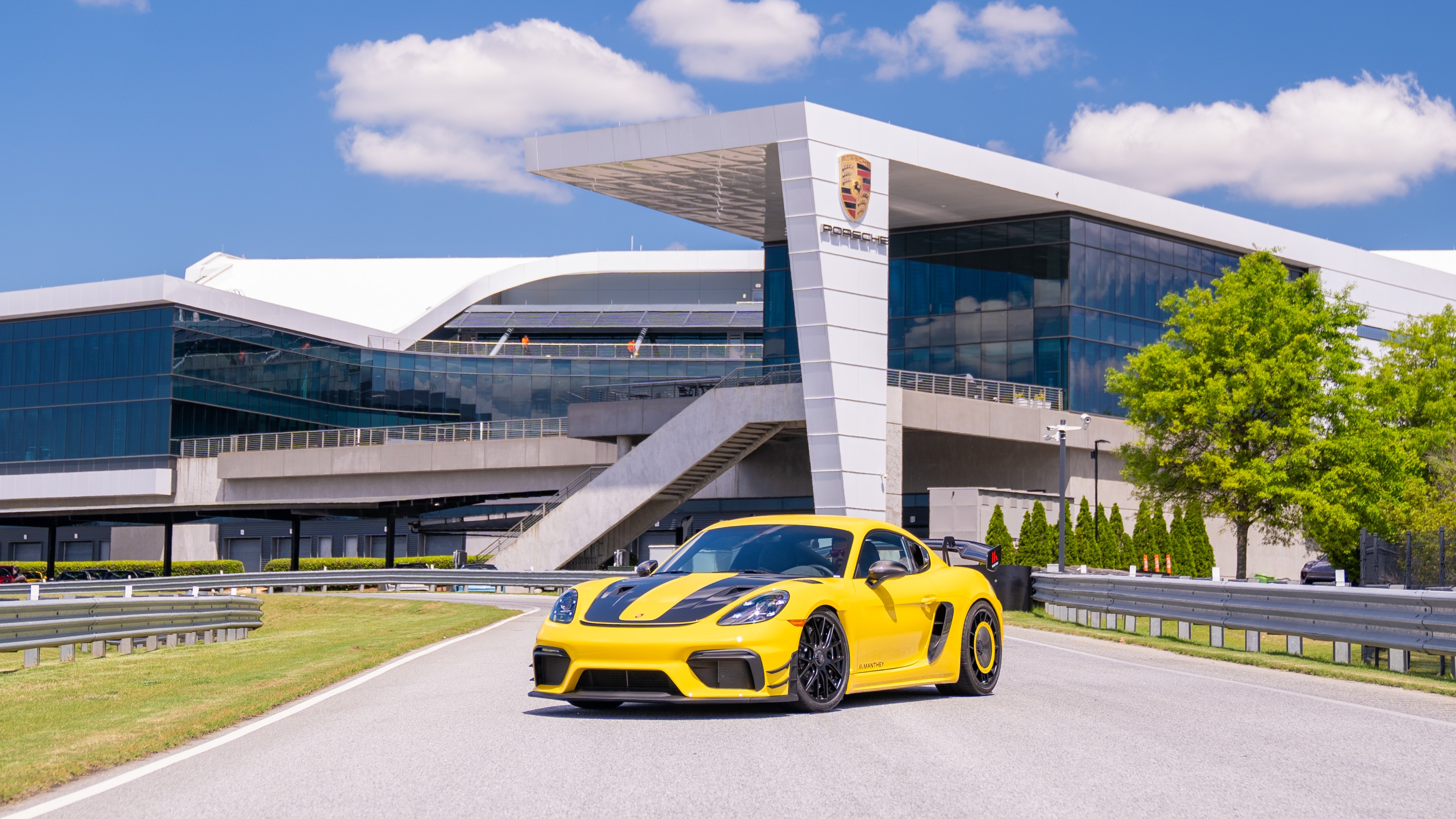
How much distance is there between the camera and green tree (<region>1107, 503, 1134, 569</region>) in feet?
152

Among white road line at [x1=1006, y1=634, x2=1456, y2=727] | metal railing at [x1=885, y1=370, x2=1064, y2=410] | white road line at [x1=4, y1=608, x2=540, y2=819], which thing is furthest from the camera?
metal railing at [x1=885, y1=370, x2=1064, y2=410]

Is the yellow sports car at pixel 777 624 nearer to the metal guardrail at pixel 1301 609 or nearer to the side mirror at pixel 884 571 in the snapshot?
the side mirror at pixel 884 571

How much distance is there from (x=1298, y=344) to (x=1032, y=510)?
29.9ft

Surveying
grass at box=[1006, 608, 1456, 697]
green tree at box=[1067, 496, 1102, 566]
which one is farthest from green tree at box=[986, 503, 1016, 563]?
grass at box=[1006, 608, 1456, 697]

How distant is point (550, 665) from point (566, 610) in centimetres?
46

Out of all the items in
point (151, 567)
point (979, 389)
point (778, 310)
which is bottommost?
point (151, 567)

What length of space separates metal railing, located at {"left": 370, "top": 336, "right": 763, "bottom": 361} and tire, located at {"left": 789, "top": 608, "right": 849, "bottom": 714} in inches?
2588

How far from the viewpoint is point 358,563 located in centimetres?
6141

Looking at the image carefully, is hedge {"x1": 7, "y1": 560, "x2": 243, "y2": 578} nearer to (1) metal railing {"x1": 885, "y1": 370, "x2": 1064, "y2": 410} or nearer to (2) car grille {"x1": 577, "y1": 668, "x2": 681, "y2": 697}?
(1) metal railing {"x1": 885, "y1": 370, "x2": 1064, "y2": 410}

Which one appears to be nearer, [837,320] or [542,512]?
[837,320]

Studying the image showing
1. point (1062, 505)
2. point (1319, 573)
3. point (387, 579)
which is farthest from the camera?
point (1319, 573)

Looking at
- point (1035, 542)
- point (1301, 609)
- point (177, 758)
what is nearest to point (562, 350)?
point (1035, 542)

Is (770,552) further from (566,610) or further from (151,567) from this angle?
(151,567)

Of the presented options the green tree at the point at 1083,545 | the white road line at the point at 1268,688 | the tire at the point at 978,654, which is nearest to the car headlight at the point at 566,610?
the tire at the point at 978,654
